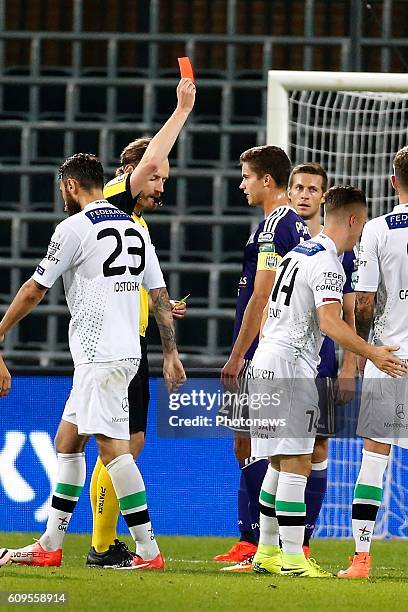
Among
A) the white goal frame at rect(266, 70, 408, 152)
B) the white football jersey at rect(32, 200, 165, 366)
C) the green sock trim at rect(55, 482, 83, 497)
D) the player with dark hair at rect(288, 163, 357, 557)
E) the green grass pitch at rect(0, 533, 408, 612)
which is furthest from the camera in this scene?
the white goal frame at rect(266, 70, 408, 152)

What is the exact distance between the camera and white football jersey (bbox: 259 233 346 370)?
514cm

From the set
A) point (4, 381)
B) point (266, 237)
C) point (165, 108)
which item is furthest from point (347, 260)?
point (165, 108)

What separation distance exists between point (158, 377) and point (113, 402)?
2.22 m

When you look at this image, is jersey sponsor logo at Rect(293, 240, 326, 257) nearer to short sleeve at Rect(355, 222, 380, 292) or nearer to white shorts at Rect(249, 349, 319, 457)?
short sleeve at Rect(355, 222, 380, 292)

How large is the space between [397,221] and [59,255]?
1430 millimetres

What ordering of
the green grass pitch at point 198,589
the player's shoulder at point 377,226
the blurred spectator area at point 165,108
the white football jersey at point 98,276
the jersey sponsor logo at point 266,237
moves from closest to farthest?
the green grass pitch at point 198,589, the white football jersey at point 98,276, the player's shoulder at point 377,226, the jersey sponsor logo at point 266,237, the blurred spectator area at point 165,108

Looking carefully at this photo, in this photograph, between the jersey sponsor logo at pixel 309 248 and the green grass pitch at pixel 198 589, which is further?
the jersey sponsor logo at pixel 309 248

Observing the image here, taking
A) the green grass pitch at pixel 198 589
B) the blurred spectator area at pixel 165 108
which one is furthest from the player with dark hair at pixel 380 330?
the blurred spectator area at pixel 165 108

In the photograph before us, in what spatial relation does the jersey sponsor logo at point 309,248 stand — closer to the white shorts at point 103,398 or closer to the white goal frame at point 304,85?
the white shorts at point 103,398

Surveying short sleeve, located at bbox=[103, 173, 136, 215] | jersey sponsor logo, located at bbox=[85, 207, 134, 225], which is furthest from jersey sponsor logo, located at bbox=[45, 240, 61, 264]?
short sleeve, located at bbox=[103, 173, 136, 215]

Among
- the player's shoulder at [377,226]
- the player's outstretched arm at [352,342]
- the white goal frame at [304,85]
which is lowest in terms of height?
the player's outstretched arm at [352,342]

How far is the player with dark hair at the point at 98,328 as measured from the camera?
5062 mm

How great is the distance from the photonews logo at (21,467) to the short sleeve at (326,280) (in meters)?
2.70

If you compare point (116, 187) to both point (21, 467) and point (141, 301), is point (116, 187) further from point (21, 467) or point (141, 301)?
point (21, 467)
